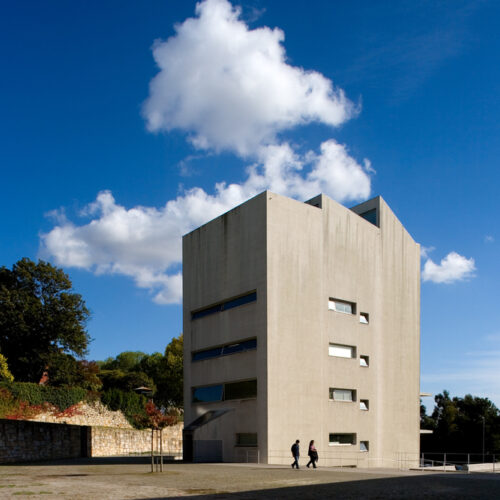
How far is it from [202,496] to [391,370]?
26.5 m

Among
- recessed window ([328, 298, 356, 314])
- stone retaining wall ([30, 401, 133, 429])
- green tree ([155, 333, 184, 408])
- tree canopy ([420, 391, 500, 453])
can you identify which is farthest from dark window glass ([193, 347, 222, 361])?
tree canopy ([420, 391, 500, 453])

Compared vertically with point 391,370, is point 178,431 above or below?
below

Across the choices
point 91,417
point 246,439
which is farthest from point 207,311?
point 91,417

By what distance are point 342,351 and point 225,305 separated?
725 cm

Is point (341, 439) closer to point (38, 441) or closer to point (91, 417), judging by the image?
point (38, 441)

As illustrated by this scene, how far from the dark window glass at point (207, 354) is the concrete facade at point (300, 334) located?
3.6 inches

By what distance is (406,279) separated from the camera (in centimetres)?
4134

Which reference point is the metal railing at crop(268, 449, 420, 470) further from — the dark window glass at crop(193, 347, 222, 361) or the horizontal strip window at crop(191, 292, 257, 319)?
the horizontal strip window at crop(191, 292, 257, 319)

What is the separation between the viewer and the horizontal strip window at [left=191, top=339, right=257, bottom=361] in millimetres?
32719

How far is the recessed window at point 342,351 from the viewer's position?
114 ft

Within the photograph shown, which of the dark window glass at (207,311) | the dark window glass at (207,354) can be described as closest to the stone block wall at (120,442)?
the dark window glass at (207,354)

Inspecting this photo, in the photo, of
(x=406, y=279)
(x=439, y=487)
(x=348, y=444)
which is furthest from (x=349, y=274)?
(x=439, y=487)

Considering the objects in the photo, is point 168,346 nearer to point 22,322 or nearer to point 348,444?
point 22,322

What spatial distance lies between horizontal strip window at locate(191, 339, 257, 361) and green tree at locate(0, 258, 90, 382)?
677 inches
